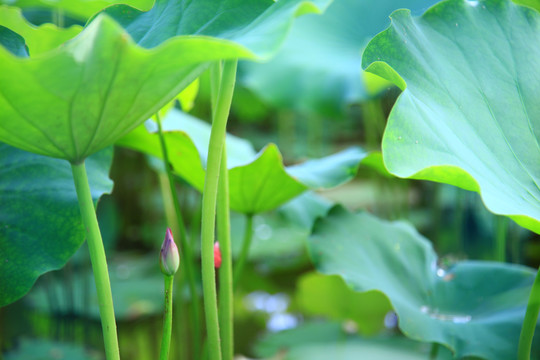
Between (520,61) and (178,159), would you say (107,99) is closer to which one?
(178,159)

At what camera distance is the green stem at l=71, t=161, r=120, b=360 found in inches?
17.7

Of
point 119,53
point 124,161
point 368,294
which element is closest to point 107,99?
point 119,53

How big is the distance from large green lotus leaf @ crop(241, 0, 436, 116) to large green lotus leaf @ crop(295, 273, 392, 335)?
0.57m

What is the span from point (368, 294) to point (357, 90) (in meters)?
0.61

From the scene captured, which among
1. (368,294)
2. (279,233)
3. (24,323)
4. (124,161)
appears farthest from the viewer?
(124,161)

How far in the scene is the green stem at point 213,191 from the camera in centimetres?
46

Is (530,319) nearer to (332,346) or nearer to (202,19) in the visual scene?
(202,19)

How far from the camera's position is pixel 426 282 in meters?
0.84

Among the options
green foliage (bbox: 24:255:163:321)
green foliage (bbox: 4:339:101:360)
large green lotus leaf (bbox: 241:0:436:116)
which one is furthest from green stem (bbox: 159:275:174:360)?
large green lotus leaf (bbox: 241:0:436:116)

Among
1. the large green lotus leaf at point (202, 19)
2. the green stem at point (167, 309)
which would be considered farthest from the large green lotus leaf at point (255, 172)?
the green stem at point (167, 309)

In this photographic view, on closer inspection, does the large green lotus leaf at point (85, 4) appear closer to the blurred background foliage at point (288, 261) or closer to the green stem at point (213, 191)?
the blurred background foliage at point (288, 261)

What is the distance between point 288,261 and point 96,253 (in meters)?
1.50

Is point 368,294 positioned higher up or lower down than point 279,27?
lower down

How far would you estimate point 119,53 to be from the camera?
0.37 meters
